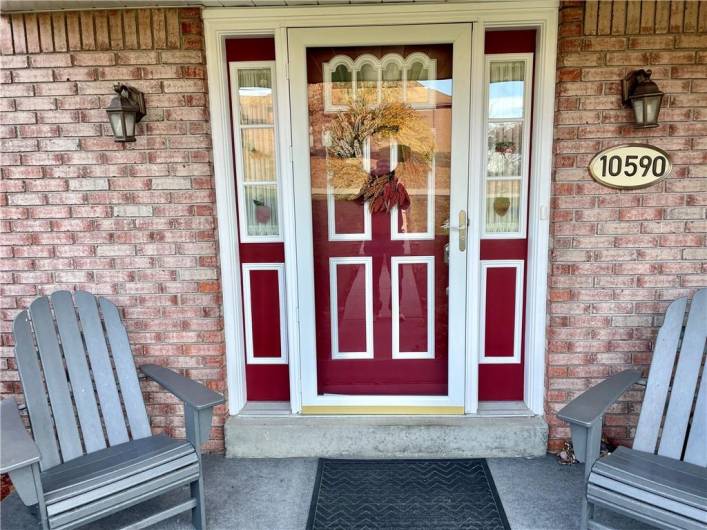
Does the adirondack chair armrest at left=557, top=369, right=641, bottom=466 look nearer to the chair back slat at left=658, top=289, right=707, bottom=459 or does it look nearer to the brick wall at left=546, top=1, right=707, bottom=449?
the chair back slat at left=658, top=289, right=707, bottom=459

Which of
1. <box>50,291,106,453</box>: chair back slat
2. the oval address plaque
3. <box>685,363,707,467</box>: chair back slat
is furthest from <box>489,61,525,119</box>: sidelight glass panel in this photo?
<box>50,291,106,453</box>: chair back slat

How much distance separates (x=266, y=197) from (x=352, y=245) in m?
0.55

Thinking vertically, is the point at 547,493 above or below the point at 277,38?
below

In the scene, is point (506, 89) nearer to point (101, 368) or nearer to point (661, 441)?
point (661, 441)

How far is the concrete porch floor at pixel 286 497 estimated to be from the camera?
6.76 ft

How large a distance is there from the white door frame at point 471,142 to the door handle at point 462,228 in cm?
3

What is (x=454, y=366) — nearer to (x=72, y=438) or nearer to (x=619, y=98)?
(x=619, y=98)

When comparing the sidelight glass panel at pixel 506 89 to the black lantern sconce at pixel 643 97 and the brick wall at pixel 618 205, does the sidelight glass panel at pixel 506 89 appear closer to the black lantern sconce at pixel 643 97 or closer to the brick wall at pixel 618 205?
the brick wall at pixel 618 205

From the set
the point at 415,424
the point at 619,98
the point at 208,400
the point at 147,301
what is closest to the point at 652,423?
the point at 415,424

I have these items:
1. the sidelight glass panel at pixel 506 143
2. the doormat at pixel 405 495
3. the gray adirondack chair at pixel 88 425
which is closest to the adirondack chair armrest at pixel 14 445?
the gray adirondack chair at pixel 88 425

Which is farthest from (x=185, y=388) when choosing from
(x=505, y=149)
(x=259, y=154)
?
(x=505, y=149)

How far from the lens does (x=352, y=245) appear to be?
8.53ft

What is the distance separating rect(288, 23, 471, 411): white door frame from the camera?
232cm

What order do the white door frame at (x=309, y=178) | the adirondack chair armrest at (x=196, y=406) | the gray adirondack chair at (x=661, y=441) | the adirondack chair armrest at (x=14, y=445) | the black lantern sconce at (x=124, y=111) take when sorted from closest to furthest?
the adirondack chair armrest at (x=14, y=445)
the gray adirondack chair at (x=661, y=441)
the adirondack chair armrest at (x=196, y=406)
the black lantern sconce at (x=124, y=111)
the white door frame at (x=309, y=178)
